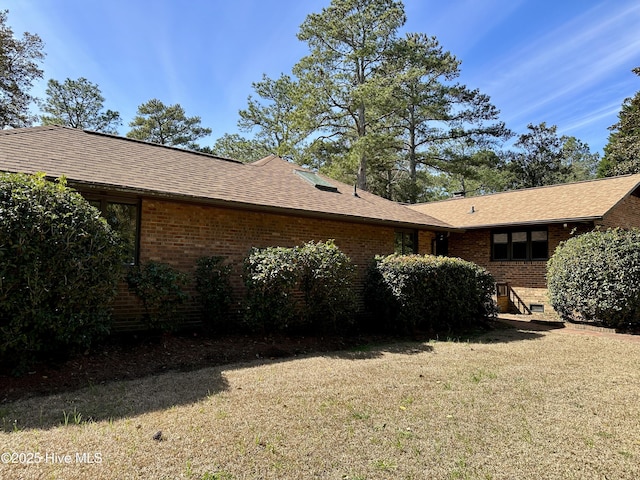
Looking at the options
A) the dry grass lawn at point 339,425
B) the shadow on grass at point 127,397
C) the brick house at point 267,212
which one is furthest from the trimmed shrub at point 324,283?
the dry grass lawn at point 339,425

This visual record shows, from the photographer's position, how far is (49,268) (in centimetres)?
467

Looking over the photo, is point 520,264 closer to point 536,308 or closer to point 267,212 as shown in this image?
point 536,308

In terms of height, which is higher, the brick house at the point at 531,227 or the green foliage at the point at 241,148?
the green foliage at the point at 241,148

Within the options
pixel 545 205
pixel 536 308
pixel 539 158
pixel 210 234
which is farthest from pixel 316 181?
pixel 539 158

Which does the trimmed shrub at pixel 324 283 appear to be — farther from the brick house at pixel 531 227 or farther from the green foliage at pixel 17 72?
the green foliage at pixel 17 72

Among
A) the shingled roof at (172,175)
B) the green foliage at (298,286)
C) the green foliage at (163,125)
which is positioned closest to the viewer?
the shingled roof at (172,175)

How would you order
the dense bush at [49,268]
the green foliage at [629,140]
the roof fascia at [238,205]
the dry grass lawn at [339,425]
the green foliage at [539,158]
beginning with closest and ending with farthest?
the dry grass lawn at [339,425], the dense bush at [49,268], the roof fascia at [238,205], the green foliage at [629,140], the green foliage at [539,158]

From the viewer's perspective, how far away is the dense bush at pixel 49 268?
4.44 m

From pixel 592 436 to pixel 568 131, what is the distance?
36.5m

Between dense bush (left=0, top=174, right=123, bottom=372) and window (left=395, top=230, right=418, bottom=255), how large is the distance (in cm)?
847

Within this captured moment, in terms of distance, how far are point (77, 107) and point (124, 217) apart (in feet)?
93.8

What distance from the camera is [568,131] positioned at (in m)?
32.8

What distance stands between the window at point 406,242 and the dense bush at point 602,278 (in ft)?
13.3

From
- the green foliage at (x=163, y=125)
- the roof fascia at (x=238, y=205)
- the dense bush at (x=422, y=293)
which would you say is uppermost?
the green foliage at (x=163, y=125)
